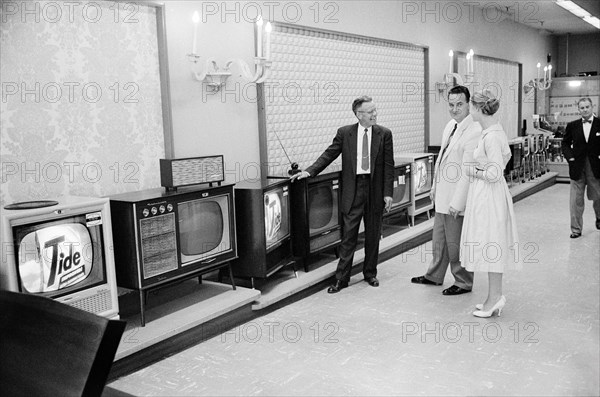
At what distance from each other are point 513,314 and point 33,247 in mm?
3231

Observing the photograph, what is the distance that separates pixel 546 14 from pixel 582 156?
5.72 meters

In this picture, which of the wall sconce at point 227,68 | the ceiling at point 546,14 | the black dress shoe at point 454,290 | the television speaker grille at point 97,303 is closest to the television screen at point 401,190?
the black dress shoe at point 454,290

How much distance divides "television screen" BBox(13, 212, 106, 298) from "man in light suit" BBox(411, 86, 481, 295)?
2.60m

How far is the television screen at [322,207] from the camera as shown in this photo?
5.17 meters

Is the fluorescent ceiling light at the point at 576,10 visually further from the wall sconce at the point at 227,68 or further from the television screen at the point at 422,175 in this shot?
the wall sconce at the point at 227,68

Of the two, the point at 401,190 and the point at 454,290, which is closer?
the point at 454,290

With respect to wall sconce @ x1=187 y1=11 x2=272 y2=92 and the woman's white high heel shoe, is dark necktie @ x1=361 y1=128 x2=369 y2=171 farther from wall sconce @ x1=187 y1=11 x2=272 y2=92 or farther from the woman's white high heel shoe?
the woman's white high heel shoe

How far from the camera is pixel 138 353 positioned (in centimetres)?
346

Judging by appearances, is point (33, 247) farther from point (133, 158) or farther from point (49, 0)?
point (49, 0)

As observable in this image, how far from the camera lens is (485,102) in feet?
13.3

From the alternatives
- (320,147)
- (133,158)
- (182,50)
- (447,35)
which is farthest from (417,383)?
(447,35)

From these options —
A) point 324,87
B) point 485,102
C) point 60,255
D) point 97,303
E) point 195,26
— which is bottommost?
point 97,303

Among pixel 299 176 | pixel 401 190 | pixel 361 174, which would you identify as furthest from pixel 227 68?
pixel 401 190

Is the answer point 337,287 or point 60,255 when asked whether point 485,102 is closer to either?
point 337,287
